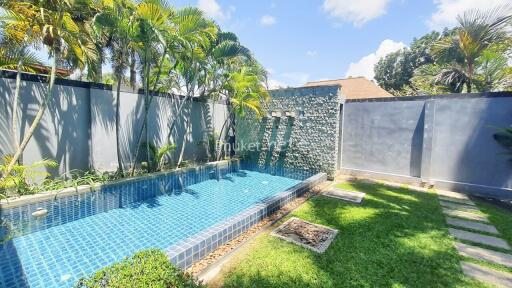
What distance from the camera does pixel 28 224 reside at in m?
4.84

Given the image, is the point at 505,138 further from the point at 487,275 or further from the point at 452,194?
the point at 487,275

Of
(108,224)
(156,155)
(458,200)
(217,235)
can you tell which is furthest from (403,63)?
(108,224)

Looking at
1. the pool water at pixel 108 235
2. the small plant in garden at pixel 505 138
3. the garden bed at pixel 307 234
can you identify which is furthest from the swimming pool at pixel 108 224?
the small plant in garden at pixel 505 138

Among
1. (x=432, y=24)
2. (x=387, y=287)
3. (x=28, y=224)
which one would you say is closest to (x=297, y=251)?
(x=387, y=287)

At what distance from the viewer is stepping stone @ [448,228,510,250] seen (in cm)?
443

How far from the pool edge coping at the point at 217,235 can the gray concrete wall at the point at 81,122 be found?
17.9ft

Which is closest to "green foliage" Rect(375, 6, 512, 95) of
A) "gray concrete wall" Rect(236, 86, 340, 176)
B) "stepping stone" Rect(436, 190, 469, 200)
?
"stepping stone" Rect(436, 190, 469, 200)

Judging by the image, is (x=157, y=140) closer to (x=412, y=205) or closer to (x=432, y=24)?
(x=412, y=205)

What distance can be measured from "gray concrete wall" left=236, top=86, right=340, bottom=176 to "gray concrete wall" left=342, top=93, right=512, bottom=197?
1155 millimetres

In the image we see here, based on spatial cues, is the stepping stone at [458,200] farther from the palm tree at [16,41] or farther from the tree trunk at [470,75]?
the palm tree at [16,41]

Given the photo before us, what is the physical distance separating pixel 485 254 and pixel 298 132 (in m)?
7.18

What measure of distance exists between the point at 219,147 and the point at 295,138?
3626 millimetres

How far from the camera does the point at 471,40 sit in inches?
380

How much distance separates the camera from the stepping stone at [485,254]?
3.86 metres
